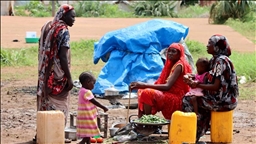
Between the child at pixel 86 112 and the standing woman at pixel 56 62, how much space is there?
29 cm

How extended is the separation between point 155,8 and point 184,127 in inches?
1036

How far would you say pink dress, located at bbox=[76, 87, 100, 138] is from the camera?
706cm

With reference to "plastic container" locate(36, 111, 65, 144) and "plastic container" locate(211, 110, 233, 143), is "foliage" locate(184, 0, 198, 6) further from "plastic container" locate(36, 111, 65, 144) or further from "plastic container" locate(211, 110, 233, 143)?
"plastic container" locate(36, 111, 65, 144)

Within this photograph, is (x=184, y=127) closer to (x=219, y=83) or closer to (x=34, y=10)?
(x=219, y=83)

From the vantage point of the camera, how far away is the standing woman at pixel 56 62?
7.29 meters

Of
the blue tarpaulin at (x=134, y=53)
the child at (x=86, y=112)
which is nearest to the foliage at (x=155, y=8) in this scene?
the blue tarpaulin at (x=134, y=53)

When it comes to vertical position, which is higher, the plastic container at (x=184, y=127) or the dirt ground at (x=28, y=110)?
the plastic container at (x=184, y=127)

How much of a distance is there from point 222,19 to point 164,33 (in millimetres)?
12992

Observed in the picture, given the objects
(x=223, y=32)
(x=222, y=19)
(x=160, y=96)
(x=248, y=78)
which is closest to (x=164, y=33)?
(x=248, y=78)

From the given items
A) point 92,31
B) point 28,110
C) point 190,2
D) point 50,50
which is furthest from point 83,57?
point 190,2

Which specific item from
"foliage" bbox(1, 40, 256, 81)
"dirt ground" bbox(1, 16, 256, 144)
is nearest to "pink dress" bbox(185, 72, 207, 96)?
"dirt ground" bbox(1, 16, 256, 144)

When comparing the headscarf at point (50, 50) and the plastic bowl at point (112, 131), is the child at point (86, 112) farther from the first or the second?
the plastic bowl at point (112, 131)

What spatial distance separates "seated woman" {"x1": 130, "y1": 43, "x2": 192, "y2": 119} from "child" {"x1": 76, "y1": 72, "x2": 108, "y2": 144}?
51 centimetres

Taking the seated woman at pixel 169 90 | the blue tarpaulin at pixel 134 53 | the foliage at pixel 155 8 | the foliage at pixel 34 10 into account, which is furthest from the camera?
the foliage at pixel 34 10
